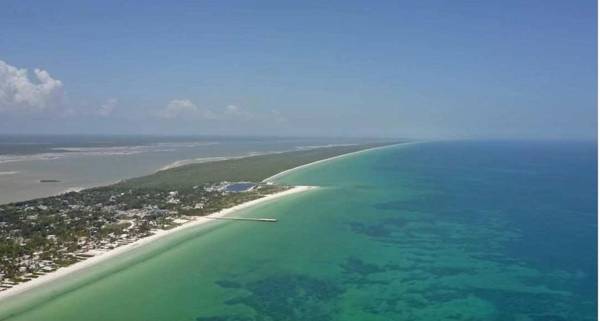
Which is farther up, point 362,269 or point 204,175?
point 204,175

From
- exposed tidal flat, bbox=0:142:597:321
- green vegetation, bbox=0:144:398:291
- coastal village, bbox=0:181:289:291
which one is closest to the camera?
exposed tidal flat, bbox=0:142:597:321

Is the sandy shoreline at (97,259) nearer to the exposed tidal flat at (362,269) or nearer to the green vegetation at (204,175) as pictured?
the exposed tidal flat at (362,269)

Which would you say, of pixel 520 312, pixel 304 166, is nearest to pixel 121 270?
pixel 520 312

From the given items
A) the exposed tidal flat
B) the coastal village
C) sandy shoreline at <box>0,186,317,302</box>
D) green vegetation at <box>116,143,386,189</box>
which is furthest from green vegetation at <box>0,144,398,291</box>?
the exposed tidal flat

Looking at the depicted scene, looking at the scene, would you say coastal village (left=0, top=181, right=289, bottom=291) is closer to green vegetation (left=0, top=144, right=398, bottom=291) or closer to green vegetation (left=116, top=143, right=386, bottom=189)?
green vegetation (left=0, top=144, right=398, bottom=291)

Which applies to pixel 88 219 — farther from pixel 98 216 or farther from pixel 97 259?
pixel 97 259

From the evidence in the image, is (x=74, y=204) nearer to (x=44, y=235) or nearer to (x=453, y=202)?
(x=44, y=235)

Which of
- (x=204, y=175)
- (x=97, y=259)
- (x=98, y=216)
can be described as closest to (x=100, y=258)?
(x=97, y=259)
